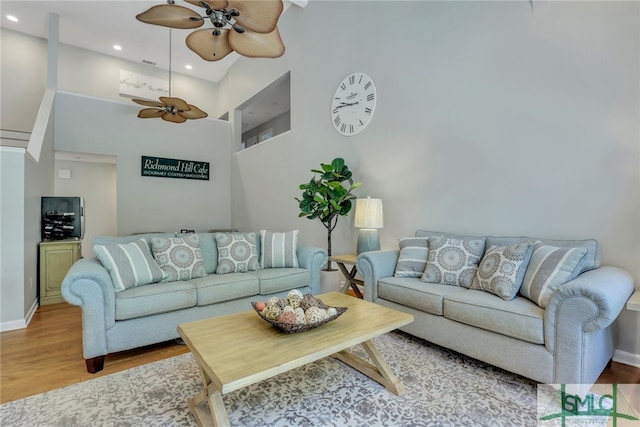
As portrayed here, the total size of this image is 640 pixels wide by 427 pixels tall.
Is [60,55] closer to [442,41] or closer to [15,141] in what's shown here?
[15,141]

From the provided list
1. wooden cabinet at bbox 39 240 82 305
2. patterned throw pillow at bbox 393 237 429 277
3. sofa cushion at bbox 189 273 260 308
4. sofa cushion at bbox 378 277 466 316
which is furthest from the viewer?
wooden cabinet at bbox 39 240 82 305

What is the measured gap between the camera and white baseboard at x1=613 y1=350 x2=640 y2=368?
2.13 meters

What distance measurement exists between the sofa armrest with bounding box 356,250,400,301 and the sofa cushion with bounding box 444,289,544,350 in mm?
691

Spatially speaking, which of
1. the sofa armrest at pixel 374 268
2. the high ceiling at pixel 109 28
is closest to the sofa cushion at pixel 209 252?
the sofa armrest at pixel 374 268

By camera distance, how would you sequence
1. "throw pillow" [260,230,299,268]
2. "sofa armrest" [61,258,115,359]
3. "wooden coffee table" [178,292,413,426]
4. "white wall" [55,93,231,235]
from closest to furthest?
1. "wooden coffee table" [178,292,413,426]
2. "sofa armrest" [61,258,115,359]
3. "throw pillow" [260,230,299,268]
4. "white wall" [55,93,231,235]

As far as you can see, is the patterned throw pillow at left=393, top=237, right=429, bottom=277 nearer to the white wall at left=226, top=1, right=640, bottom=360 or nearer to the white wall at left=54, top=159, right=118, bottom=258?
the white wall at left=226, top=1, right=640, bottom=360

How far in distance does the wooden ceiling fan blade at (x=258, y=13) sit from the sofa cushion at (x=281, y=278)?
2.08 metres

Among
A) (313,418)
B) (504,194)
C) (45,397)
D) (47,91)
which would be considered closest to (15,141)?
(47,91)

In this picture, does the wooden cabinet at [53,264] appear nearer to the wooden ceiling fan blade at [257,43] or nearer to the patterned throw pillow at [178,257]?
the patterned throw pillow at [178,257]

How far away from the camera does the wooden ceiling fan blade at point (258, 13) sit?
6.49 feet

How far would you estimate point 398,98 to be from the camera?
11.5ft

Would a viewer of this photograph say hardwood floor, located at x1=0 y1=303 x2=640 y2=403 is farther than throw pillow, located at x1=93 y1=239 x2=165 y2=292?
No

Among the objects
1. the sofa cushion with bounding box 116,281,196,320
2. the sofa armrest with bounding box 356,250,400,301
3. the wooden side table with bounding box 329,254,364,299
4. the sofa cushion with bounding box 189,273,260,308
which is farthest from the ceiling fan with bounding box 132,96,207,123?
the sofa armrest with bounding box 356,250,400,301

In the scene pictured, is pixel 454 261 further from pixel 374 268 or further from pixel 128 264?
pixel 128 264
